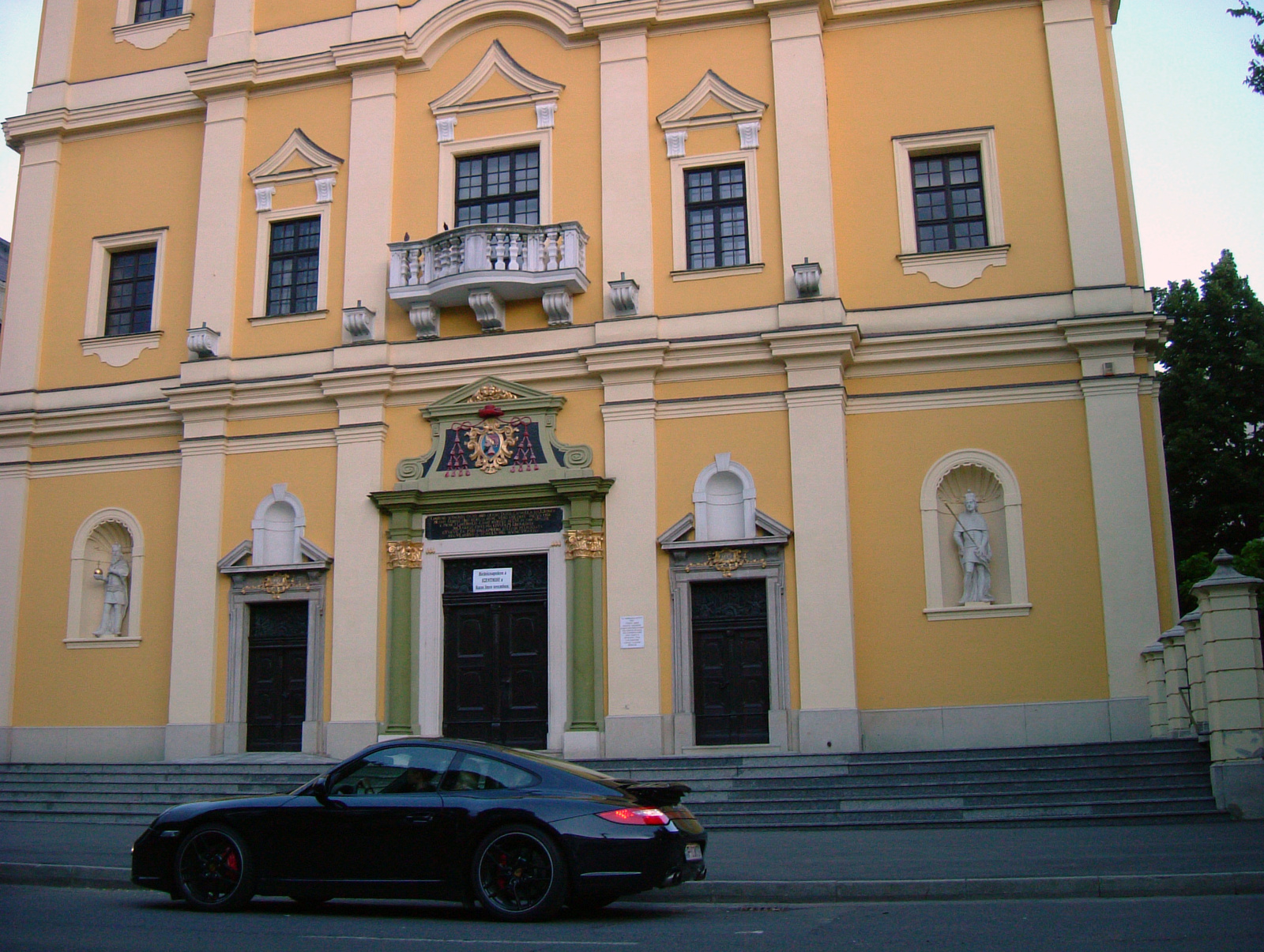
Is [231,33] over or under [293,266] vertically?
over

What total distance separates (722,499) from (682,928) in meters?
12.4

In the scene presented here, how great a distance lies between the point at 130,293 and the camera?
25.2 metres

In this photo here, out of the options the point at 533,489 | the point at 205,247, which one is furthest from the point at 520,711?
the point at 205,247

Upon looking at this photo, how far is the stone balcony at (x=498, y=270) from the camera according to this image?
21469mm

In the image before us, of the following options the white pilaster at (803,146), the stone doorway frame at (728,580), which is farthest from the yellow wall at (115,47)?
the stone doorway frame at (728,580)

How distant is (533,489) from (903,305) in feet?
22.7

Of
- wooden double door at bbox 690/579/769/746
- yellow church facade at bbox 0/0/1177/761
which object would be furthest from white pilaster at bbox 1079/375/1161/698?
wooden double door at bbox 690/579/769/746

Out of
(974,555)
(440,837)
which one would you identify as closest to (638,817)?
(440,837)

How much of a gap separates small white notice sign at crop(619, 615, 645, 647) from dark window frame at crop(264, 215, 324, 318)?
8520mm

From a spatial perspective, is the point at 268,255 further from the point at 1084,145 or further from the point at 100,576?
the point at 1084,145

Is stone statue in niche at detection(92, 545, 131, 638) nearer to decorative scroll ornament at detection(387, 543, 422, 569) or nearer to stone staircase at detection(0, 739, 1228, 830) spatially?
stone staircase at detection(0, 739, 1228, 830)

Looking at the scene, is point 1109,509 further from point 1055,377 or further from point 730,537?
point 730,537

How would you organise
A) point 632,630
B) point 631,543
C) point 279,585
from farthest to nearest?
point 279,585, point 631,543, point 632,630

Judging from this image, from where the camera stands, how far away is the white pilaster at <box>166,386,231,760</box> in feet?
72.4
